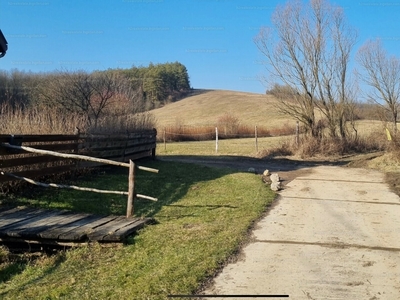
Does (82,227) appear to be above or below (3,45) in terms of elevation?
below

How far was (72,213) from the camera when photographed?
793 centimetres

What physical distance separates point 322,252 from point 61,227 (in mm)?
3814

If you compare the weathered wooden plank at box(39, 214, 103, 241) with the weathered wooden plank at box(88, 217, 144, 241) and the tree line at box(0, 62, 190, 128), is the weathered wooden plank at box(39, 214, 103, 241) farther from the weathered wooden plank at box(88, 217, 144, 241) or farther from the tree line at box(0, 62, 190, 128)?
the tree line at box(0, 62, 190, 128)

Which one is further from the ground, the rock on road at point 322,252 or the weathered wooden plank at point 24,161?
the weathered wooden plank at point 24,161

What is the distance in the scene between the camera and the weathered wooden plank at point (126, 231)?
6.21m

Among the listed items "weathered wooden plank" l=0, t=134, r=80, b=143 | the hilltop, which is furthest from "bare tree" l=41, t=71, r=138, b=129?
the hilltop

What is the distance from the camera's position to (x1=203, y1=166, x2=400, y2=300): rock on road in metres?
4.57

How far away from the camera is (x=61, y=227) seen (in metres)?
6.78

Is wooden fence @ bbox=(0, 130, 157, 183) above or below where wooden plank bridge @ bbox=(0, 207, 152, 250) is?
above

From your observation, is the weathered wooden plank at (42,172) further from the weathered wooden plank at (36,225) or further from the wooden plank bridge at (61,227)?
the weathered wooden plank at (36,225)

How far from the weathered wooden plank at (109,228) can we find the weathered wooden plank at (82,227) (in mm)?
94

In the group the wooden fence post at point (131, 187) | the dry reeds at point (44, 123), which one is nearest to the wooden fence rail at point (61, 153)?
the wooden fence post at point (131, 187)

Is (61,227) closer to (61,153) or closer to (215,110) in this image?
(61,153)

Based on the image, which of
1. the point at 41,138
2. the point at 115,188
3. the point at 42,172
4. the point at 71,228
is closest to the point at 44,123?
the point at 41,138
